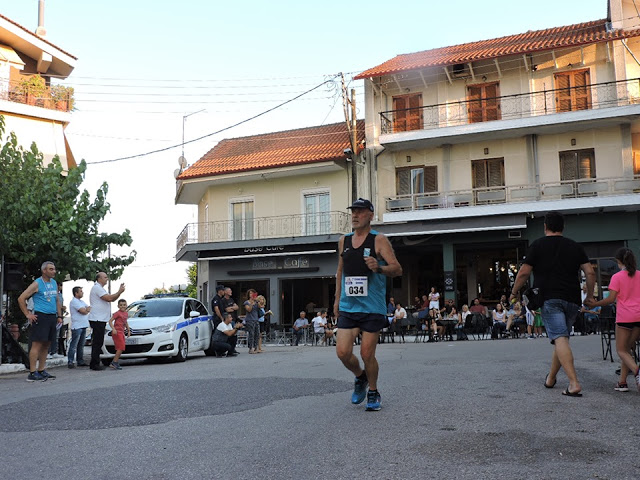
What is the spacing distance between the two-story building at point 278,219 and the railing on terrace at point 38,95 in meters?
6.99

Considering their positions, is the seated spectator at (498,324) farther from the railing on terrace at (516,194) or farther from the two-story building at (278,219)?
the two-story building at (278,219)

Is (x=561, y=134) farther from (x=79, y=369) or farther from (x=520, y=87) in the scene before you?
(x=79, y=369)

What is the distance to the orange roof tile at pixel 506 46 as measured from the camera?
24984 mm

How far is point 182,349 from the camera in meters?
14.5

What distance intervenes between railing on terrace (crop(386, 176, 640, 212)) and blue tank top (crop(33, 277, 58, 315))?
718 inches

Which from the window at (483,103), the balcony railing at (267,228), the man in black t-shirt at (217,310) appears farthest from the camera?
the balcony railing at (267,228)

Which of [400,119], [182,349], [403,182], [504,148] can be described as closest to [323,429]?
[182,349]

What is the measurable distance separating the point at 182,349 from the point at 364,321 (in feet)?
30.3

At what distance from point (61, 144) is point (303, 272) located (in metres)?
11.3

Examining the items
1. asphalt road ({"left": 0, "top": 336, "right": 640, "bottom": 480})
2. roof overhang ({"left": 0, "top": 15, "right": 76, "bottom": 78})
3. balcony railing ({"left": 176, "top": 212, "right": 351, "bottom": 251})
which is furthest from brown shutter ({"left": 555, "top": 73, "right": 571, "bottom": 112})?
roof overhang ({"left": 0, "top": 15, "right": 76, "bottom": 78})

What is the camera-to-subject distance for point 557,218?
7195mm

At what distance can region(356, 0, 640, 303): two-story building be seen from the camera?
972 inches

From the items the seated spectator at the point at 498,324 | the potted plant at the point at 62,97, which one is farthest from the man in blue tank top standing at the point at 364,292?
the potted plant at the point at 62,97

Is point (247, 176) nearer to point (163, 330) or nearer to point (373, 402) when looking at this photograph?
point (163, 330)
